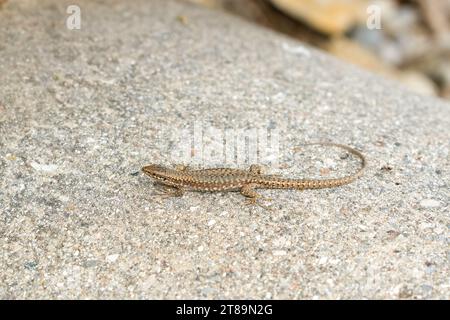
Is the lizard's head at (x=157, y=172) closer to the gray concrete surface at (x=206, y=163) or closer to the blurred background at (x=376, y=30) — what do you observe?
the gray concrete surface at (x=206, y=163)

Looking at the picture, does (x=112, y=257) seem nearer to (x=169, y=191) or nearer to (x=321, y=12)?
(x=169, y=191)

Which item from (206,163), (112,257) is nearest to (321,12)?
(206,163)

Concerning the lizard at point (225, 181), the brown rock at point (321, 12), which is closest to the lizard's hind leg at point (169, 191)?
the lizard at point (225, 181)

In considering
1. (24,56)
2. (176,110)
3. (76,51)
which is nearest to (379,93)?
(176,110)

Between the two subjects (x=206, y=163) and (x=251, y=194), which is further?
(x=206, y=163)

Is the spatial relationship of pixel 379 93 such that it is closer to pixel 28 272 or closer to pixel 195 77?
pixel 195 77

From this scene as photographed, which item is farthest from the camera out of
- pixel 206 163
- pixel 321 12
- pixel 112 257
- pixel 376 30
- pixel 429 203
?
pixel 376 30
